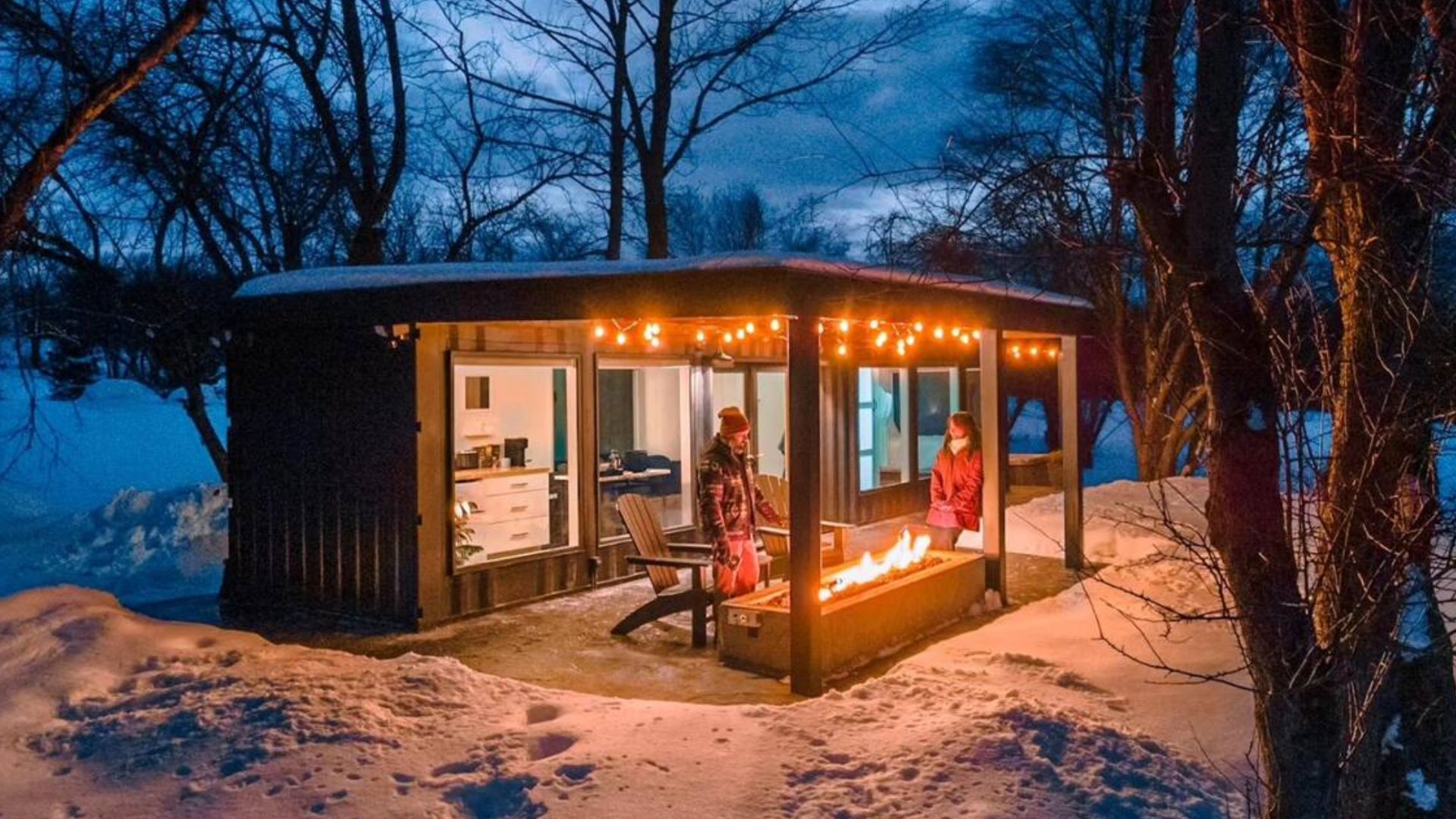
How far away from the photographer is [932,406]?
17406mm

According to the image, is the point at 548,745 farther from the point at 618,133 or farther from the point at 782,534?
the point at 618,133

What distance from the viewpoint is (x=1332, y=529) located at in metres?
3.93

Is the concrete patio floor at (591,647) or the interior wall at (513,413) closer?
the concrete patio floor at (591,647)

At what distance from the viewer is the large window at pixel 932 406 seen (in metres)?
17.1

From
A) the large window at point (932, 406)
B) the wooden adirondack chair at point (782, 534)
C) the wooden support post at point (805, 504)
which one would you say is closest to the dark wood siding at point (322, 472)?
the wooden adirondack chair at point (782, 534)

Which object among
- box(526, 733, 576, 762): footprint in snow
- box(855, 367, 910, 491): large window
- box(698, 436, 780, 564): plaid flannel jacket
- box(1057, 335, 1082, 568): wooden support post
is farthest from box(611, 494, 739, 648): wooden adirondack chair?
box(855, 367, 910, 491): large window

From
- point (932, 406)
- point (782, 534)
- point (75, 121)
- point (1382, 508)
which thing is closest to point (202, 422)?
point (75, 121)

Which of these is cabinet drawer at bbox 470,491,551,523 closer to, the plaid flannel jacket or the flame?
the plaid flannel jacket

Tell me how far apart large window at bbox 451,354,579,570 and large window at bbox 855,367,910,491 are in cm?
587

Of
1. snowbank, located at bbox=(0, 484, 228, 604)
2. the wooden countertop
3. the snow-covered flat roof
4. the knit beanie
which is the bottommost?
snowbank, located at bbox=(0, 484, 228, 604)

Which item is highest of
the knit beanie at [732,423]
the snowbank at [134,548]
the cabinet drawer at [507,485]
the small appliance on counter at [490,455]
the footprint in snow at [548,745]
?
the knit beanie at [732,423]

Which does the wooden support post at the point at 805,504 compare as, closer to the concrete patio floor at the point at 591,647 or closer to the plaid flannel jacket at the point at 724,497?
the concrete patio floor at the point at 591,647

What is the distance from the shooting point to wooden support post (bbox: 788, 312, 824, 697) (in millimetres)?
7016

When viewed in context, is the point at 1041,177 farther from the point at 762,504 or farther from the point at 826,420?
the point at 826,420
